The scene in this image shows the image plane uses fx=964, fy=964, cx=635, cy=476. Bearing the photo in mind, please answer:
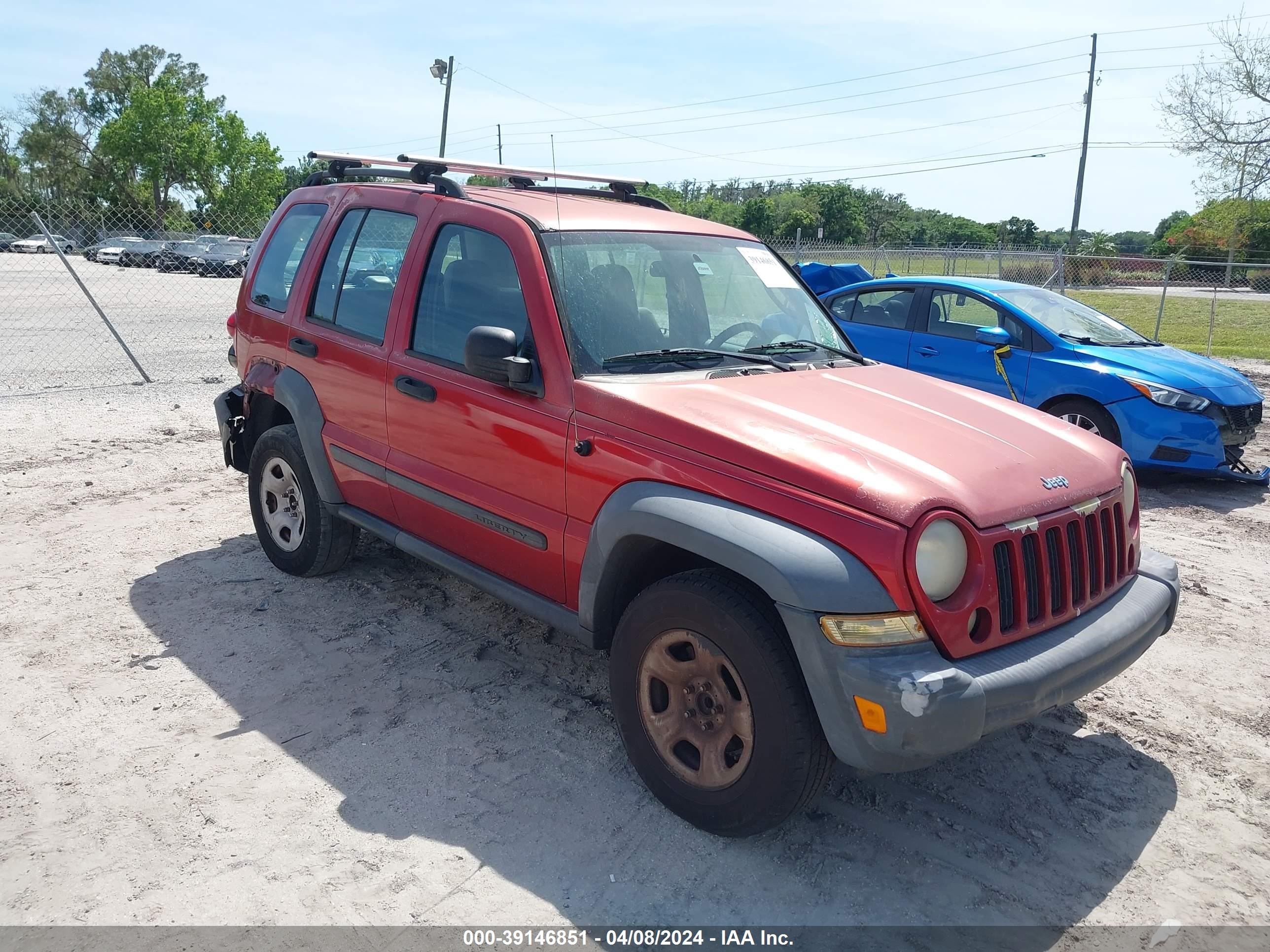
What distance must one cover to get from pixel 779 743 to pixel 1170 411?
6146mm

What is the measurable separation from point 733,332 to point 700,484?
3.97ft

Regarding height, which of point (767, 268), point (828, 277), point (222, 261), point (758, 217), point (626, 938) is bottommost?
point (626, 938)

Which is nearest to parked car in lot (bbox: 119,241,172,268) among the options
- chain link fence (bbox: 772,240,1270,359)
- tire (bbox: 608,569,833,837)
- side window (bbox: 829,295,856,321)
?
chain link fence (bbox: 772,240,1270,359)

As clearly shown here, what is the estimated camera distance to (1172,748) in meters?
3.87

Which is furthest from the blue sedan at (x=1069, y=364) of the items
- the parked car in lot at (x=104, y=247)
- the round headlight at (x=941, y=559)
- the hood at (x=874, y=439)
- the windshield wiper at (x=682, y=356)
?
the parked car in lot at (x=104, y=247)

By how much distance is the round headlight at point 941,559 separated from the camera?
9.25 feet

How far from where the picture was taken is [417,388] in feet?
13.6

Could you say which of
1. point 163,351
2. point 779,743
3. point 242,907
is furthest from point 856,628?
point 163,351

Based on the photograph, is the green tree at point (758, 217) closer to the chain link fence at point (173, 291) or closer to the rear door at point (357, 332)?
the chain link fence at point (173, 291)

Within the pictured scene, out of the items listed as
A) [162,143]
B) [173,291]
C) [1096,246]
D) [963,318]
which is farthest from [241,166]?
[963,318]

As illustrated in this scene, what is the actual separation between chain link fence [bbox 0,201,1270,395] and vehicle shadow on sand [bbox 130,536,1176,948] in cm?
786

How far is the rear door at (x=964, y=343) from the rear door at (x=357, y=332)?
554 centimetres

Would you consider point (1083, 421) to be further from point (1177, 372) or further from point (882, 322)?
point (882, 322)

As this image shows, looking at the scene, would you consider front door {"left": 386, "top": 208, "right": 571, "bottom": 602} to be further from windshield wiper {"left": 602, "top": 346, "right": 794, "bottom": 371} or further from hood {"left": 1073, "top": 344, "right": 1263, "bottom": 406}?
hood {"left": 1073, "top": 344, "right": 1263, "bottom": 406}
